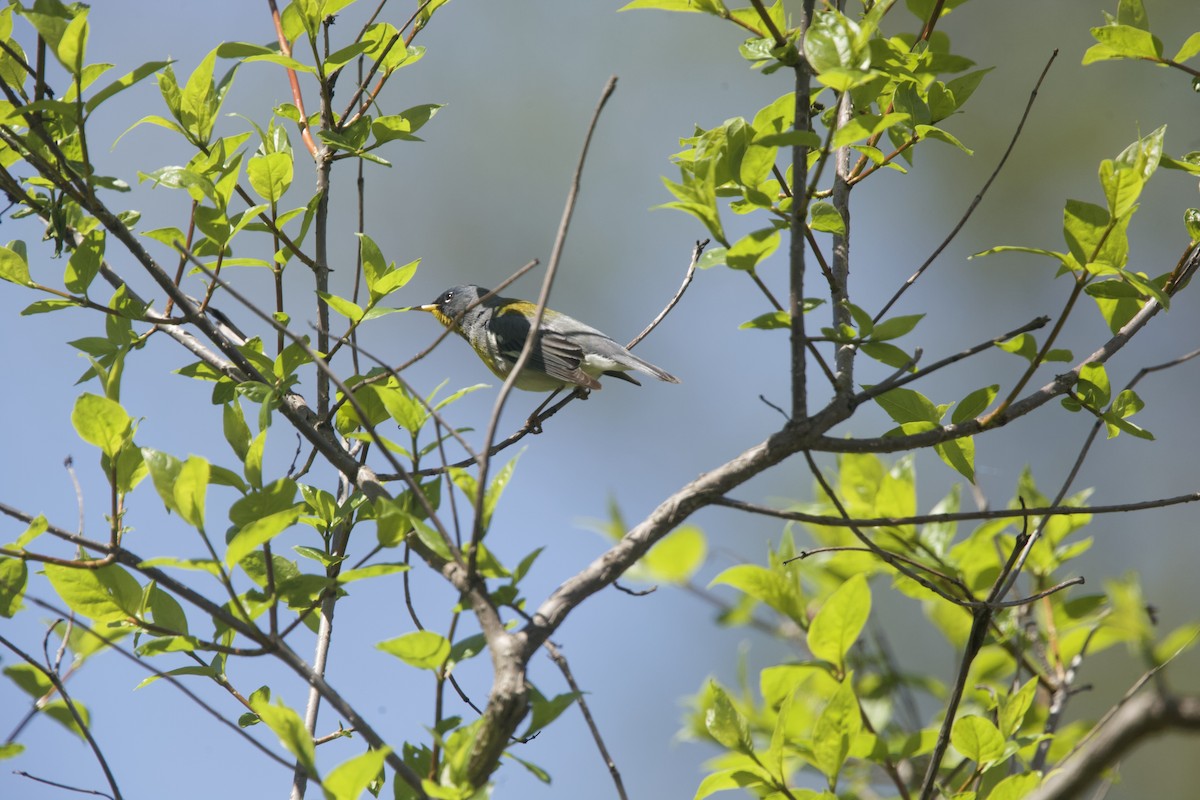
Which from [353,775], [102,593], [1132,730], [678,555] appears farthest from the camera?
[678,555]

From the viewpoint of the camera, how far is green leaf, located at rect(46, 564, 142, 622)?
1265 millimetres

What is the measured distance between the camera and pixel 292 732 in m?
1.14

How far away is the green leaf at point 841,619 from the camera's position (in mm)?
1508

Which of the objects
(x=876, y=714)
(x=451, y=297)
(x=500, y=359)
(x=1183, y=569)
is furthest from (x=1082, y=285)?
(x=1183, y=569)

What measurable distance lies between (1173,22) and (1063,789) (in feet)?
23.7

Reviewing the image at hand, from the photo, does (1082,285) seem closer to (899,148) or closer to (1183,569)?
(899,148)

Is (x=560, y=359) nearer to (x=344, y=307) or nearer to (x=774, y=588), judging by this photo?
(x=774, y=588)

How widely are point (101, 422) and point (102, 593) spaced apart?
8.7 inches

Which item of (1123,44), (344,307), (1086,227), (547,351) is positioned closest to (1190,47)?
(1123,44)

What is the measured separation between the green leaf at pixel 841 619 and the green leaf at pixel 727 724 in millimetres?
192

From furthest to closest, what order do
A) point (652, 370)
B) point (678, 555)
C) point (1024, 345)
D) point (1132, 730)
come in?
point (652, 370), point (678, 555), point (1024, 345), point (1132, 730)

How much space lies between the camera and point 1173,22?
645cm

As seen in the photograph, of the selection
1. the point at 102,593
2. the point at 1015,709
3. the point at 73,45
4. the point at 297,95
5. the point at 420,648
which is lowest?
the point at 1015,709

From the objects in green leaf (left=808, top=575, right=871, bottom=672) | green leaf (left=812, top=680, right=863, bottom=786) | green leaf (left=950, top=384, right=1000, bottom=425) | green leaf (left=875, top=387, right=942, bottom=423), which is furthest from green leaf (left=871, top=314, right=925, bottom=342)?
green leaf (left=812, top=680, right=863, bottom=786)
